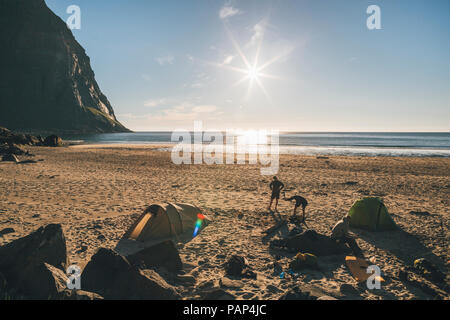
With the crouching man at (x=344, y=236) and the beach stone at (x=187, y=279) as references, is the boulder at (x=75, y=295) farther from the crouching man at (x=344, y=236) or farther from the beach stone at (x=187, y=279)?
the crouching man at (x=344, y=236)

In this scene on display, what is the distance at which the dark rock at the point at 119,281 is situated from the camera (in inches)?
184

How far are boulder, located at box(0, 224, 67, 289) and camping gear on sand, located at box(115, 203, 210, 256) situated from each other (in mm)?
2125

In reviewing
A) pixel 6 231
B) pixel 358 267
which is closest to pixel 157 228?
pixel 6 231

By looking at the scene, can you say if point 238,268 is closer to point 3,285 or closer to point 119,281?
point 119,281

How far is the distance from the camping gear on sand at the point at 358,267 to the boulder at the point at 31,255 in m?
7.11

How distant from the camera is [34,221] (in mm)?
8891

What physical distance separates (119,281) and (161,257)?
4.67ft

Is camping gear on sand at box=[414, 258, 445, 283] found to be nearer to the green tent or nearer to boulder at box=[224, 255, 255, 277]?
the green tent

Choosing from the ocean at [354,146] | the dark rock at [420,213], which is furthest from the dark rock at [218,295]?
the ocean at [354,146]

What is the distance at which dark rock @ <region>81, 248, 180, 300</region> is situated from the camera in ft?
15.3

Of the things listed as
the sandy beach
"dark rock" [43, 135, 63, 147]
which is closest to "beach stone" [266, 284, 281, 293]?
the sandy beach

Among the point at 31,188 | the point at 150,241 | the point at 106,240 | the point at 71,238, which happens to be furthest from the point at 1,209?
the point at 150,241

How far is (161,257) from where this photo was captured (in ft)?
20.1
